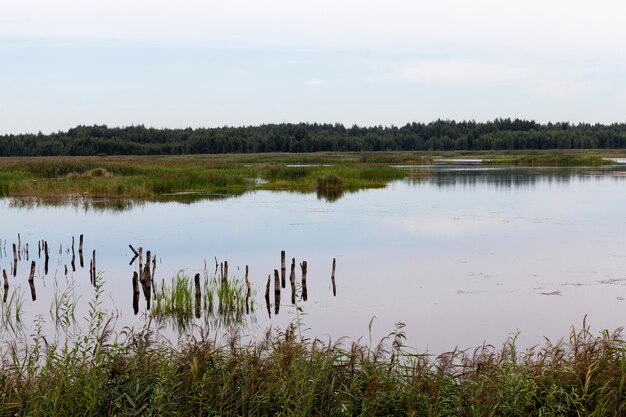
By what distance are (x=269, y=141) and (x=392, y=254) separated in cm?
13096

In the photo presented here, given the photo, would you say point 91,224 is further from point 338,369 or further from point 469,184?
point 469,184

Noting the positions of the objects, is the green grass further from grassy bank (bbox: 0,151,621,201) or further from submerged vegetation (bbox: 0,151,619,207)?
grassy bank (bbox: 0,151,621,201)

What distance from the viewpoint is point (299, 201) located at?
42969mm

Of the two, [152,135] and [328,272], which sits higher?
[152,135]

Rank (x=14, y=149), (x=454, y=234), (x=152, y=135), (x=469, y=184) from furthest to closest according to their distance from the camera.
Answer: (x=152, y=135), (x=14, y=149), (x=469, y=184), (x=454, y=234)

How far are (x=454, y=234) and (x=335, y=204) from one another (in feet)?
43.3

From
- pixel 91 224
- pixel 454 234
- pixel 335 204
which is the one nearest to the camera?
pixel 454 234

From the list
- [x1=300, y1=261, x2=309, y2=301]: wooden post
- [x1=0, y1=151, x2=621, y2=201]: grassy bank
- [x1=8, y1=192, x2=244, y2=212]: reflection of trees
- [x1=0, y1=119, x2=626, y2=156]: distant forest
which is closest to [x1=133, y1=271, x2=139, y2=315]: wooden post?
[x1=300, y1=261, x2=309, y2=301]: wooden post

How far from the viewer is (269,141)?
154 m

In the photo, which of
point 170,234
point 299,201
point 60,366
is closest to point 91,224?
point 170,234

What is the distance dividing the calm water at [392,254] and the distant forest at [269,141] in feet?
323

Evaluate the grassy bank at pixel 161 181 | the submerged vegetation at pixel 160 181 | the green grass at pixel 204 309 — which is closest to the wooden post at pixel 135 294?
the green grass at pixel 204 309

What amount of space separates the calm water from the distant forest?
98.3 m

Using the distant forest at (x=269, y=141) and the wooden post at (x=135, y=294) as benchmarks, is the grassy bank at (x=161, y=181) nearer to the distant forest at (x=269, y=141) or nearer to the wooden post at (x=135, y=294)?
the wooden post at (x=135, y=294)
